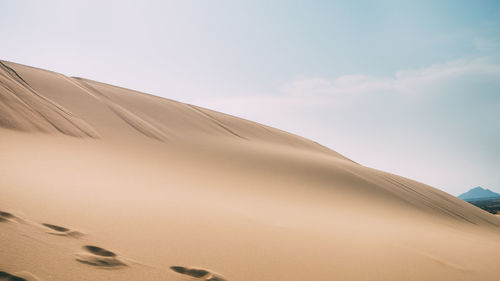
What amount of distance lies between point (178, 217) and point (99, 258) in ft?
4.24

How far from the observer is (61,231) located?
2172 millimetres

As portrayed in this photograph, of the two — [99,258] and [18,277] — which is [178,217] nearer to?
[99,258]

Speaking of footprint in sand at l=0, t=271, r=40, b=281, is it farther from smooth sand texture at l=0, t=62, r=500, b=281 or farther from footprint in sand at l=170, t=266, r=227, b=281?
footprint in sand at l=170, t=266, r=227, b=281

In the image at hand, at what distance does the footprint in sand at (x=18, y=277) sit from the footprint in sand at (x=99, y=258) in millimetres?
347

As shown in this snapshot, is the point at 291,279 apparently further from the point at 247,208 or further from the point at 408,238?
the point at 408,238

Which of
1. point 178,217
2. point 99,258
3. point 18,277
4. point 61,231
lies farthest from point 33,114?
point 18,277

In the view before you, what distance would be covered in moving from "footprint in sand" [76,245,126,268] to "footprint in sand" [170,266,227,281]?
389mm

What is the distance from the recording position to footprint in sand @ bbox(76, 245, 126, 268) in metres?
1.83

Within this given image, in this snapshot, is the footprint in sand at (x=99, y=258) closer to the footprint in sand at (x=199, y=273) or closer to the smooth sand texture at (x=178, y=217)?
the smooth sand texture at (x=178, y=217)

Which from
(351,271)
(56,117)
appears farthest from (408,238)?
(56,117)

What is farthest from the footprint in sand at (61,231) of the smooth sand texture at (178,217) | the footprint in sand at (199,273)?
the footprint in sand at (199,273)

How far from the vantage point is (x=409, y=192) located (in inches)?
405

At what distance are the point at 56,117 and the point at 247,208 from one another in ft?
21.7

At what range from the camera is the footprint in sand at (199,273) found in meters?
1.98
